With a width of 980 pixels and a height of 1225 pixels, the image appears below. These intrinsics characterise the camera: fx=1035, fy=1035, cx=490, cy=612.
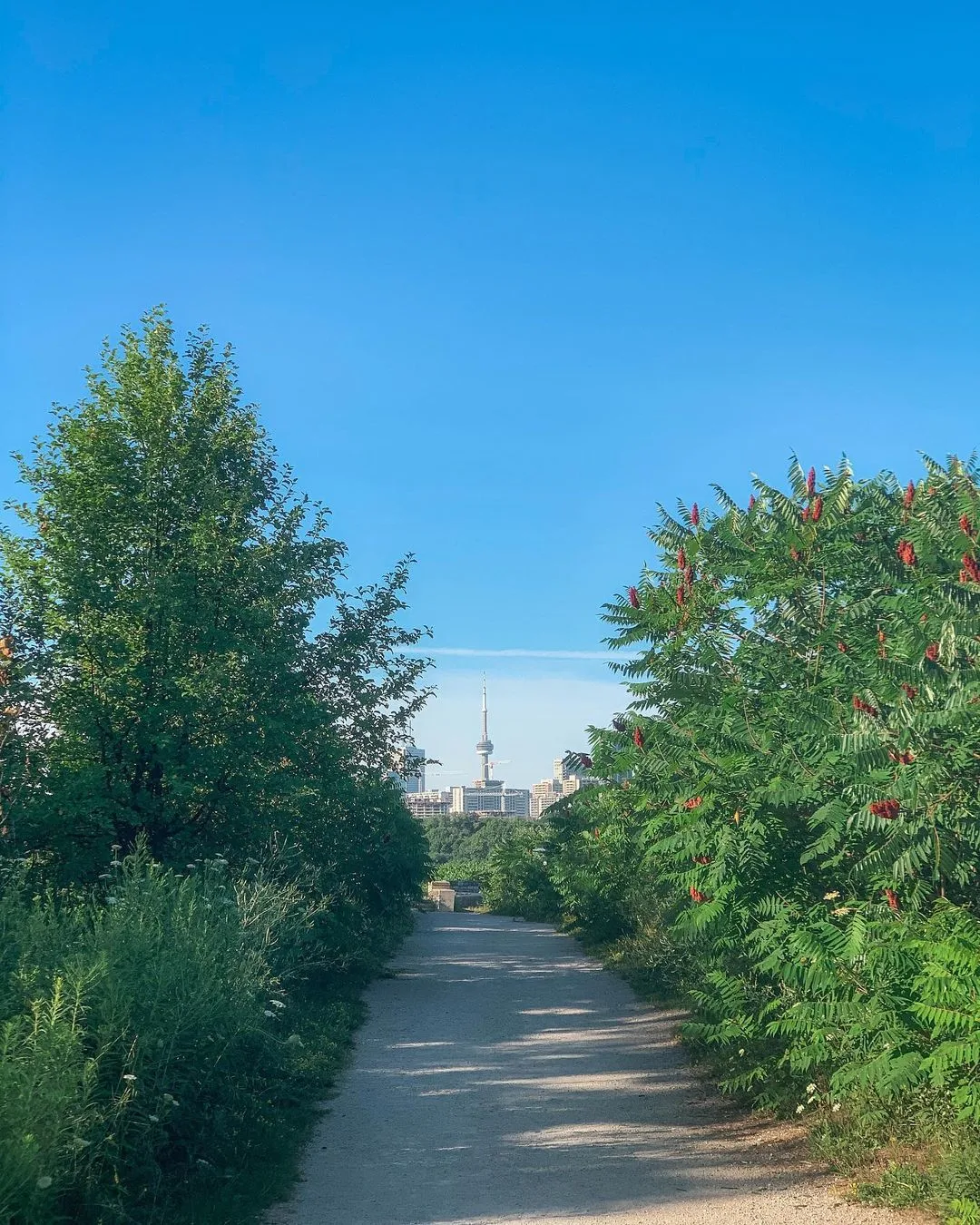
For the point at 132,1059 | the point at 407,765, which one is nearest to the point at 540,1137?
the point at 132,1059

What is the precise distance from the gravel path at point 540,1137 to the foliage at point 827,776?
0.78m

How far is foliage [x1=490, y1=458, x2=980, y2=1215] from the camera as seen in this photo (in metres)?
5.88

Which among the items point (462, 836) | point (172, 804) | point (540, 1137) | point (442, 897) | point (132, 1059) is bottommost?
point (442, 897)

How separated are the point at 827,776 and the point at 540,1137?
14.0ft

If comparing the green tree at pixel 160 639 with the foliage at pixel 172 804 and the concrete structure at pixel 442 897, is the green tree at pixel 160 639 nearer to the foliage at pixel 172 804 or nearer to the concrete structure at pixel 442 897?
the foliage at pixel 172 804

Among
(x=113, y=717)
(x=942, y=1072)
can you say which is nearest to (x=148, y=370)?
(x=113, y=717)

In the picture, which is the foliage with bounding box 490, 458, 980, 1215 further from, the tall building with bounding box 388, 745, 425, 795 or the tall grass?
the tall building with bounding box 388, 745, 425, 795

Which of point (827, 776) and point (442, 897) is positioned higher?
point (827, 776)

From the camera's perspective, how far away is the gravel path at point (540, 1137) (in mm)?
6922

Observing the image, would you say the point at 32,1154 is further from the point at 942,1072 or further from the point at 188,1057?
the point at 942,1072

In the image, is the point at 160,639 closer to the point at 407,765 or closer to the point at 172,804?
the point at 172,804

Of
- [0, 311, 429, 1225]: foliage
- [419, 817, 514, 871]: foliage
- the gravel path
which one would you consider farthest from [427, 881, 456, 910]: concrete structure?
the gravel path

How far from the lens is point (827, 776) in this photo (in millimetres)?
6859

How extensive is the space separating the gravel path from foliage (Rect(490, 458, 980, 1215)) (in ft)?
2.56
